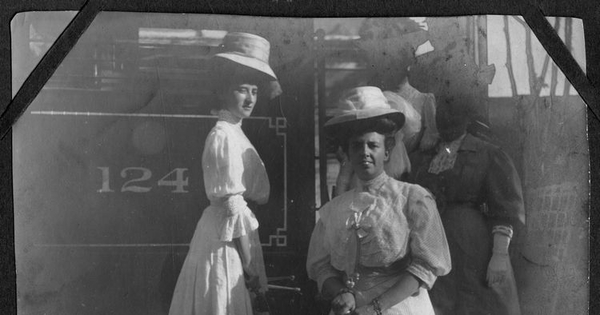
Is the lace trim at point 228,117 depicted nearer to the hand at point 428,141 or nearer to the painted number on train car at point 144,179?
the painted number on train car at point 144,179

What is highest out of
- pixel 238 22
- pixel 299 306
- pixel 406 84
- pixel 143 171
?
pixel 238 22

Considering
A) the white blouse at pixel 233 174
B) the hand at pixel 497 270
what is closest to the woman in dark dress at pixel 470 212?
the hand at pixel 497 270

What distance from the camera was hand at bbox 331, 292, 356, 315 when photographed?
1192 millimetres

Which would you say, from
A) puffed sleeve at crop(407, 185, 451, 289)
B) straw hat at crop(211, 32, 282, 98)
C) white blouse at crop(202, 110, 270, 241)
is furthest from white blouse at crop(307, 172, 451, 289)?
straw hat at crop(211, 32, 282, 98)

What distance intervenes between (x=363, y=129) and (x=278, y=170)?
14 cm

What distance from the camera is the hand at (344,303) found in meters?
1.19

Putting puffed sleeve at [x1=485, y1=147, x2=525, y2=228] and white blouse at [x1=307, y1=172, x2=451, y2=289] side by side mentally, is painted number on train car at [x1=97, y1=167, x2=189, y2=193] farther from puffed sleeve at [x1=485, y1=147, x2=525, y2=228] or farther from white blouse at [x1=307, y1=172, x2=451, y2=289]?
puffed sleeve at [x1=485, y1=147, x2=525, y2=228]

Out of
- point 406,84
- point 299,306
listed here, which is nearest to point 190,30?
point 406,84

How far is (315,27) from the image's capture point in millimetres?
1235

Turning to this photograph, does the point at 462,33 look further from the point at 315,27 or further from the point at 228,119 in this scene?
the point at 228,119

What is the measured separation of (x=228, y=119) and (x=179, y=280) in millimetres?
255

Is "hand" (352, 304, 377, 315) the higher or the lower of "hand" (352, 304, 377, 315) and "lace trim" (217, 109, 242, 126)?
the lower

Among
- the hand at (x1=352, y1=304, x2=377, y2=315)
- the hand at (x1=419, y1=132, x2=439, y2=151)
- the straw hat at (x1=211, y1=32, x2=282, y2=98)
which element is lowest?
the hand at (x1=352, y1=304, x2=377, y2=315)

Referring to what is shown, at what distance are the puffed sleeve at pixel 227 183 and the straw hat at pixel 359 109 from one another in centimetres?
15
